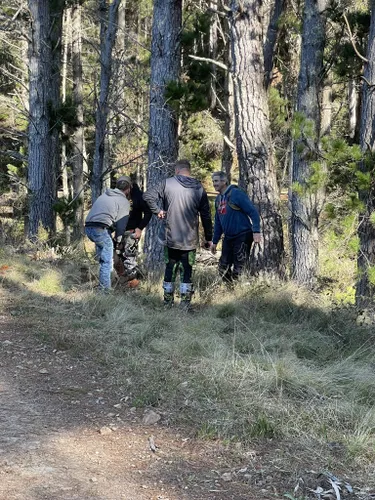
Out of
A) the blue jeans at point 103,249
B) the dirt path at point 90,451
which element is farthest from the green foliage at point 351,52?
the dirt path at point 90,451

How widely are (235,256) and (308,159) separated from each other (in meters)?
3.51

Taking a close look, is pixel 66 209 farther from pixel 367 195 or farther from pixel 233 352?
pixel 233 352

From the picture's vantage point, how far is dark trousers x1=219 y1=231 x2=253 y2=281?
7.75 m

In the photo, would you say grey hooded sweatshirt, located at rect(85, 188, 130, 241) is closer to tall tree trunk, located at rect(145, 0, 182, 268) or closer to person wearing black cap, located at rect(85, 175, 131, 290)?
person wearing black cap, located at rect(85, 175, 131, 290)

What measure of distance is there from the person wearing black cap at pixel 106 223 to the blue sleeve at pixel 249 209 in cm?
157

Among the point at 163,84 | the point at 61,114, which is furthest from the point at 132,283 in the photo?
the point at 61,114

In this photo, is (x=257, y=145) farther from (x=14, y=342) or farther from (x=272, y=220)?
(x=14, y=342)

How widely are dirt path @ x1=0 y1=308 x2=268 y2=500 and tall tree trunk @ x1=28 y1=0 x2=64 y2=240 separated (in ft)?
27.8

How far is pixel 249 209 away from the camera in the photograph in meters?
7.45

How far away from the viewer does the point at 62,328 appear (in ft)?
20.6

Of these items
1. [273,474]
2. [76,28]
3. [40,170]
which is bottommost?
[273,474]

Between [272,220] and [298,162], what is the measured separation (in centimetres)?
261

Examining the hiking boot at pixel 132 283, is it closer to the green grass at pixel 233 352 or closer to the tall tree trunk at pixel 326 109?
the green grass at pixel 233 352

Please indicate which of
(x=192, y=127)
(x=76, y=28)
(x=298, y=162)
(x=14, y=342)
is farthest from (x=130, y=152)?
(x=14, y=342)
